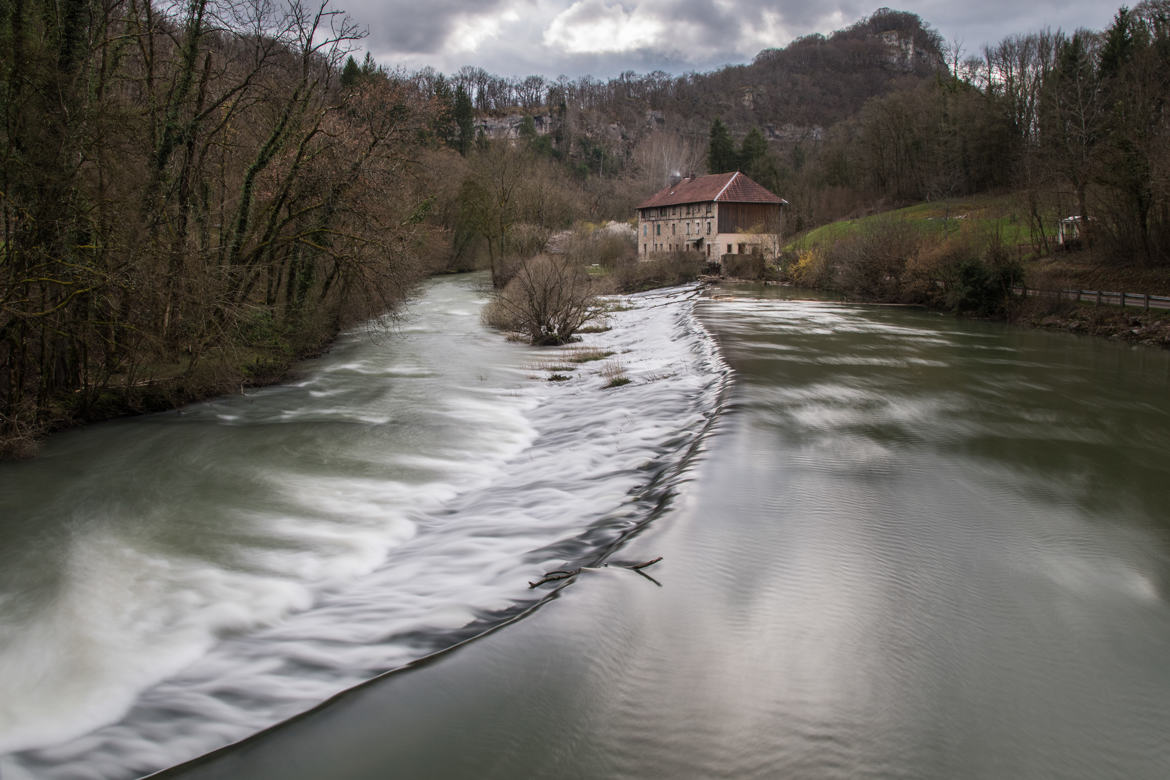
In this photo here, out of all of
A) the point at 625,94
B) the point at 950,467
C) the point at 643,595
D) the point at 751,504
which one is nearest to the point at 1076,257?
the point at 950,467

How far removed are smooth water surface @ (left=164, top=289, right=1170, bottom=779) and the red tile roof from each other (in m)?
51.5

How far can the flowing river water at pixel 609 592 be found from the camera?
15.5 ft

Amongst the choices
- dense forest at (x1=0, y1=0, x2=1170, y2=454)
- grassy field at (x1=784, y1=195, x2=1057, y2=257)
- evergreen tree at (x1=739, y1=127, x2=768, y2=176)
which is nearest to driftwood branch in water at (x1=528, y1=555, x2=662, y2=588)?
dense forest at (x1=0, y1=0, x2=1170, y2=454)

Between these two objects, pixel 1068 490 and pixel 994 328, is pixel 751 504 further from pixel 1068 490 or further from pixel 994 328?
pixel 994 328

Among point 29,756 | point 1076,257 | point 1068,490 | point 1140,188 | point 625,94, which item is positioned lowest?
point 29,756

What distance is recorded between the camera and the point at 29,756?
473 centimetres

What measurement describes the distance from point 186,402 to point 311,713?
467 inches

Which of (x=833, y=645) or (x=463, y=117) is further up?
(x=463, y=117)

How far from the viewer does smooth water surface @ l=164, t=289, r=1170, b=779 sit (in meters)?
4.55

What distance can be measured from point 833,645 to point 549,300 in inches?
758

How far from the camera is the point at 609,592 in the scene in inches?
253

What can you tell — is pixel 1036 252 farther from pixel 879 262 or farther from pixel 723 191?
pixel 723 191

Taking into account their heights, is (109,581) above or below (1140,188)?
below

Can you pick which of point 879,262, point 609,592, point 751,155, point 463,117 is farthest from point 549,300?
point 463,117
